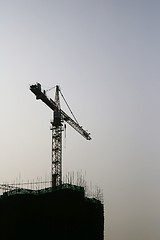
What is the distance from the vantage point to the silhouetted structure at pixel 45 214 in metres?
73.3

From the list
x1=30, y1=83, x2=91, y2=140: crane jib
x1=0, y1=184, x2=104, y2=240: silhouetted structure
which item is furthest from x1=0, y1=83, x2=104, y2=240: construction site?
x1=30, y1=83, x2=91, y2=140: crane jib

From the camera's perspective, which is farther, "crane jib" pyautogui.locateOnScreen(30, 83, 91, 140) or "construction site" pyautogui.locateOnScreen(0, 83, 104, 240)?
"crane jib" pyautogui.locateOnScreen(30, 83, 91, 140)

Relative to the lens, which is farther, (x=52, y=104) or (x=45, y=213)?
(x=52, y=104)

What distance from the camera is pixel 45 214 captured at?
7625 centimetres

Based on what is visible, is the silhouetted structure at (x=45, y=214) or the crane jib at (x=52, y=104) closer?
the silhouetted structure at (x=45, y=214)

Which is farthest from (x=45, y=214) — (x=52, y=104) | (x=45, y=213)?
(x=52, y=104)

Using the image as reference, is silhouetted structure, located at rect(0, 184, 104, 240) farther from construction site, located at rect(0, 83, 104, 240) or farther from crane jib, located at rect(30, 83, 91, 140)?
crane jib, located at rect(30, 83, 91, 140)

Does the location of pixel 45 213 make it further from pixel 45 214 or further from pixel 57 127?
pixel 57 127

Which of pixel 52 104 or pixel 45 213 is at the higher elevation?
pixel 52 104

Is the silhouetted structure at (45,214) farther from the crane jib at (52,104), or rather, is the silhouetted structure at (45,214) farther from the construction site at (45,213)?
the crane jib at (52,104)

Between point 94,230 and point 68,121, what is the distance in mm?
36701

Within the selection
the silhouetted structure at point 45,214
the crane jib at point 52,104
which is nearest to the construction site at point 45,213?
the silhouetted structure at point 45,214

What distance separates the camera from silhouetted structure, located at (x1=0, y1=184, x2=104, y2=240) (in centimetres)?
7331

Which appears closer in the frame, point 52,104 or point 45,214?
point 45,214
